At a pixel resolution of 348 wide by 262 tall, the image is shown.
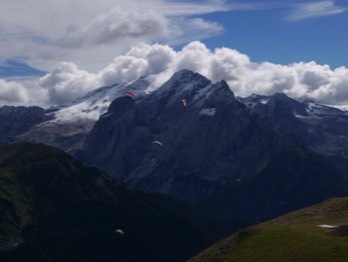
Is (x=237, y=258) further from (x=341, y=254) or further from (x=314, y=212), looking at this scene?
(x=314, y=212)

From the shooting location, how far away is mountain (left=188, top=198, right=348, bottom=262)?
71.2m

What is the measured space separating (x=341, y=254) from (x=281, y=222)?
26586mm

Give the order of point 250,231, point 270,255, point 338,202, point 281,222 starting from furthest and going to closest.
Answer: point 338,202 < point 281,222 < point 250,231 < point 270,255

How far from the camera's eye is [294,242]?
75.8 meters

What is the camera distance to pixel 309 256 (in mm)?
70250

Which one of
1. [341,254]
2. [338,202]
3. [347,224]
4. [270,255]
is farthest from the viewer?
[338,202]

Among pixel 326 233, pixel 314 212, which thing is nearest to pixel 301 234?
pixel 326 233

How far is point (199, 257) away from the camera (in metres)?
86.8

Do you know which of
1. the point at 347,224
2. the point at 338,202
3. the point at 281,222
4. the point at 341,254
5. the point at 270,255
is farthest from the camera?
the point at 338,202

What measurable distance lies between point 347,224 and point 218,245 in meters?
18.5

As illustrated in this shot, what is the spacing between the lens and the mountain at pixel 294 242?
234 ft

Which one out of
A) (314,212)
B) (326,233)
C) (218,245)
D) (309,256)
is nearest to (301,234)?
(326,233)

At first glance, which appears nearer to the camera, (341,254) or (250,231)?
(341,254)

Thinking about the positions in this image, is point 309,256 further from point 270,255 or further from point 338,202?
point 338,202
